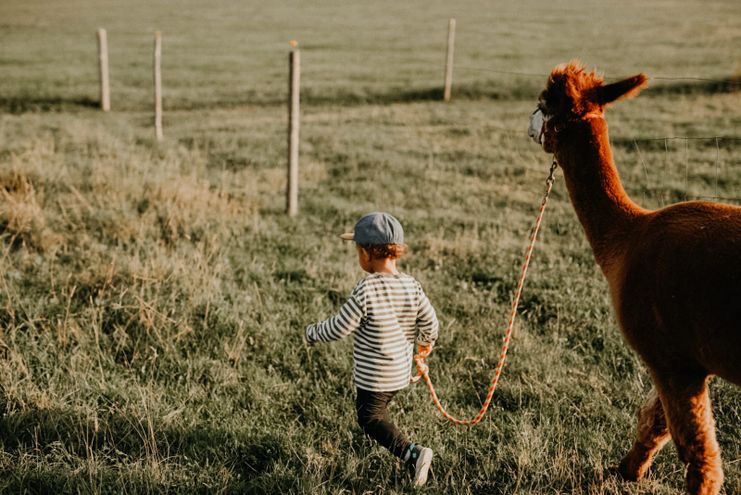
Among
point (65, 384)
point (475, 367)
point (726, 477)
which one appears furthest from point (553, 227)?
point (65, 384)

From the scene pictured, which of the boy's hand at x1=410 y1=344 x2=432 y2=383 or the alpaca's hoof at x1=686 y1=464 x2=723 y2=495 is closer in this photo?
the alpaca's hoof at x1=686 y1=464 x2=723 y2=495

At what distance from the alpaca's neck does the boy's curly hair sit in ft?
3.18

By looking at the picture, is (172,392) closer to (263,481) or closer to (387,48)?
(263,481)

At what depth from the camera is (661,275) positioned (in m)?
2.70

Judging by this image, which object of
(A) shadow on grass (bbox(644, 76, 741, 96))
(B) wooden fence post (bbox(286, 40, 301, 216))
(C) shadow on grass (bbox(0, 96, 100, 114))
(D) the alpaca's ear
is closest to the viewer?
(D) the alpaca's ear

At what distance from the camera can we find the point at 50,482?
3.26 metres

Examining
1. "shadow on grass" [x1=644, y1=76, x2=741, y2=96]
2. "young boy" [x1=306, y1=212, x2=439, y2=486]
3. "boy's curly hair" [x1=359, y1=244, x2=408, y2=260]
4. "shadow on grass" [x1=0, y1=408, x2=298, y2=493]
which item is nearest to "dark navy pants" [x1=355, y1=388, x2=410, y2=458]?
"young boy" [x1=306, y1=212, x2=439, y2=486]

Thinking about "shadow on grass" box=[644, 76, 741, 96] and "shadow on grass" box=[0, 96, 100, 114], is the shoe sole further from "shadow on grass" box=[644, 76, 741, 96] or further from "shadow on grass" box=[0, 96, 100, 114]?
"shadow on grass" box=[644, 76, 741, 96]

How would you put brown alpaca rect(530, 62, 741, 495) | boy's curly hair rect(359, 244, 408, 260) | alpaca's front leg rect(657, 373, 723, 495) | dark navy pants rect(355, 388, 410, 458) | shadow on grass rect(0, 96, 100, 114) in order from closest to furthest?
brown alpaca rect(530, 62, 741, 495)
alpaca's front leg rect(657, 373, 723, 495)
boy's curly hair rect(359, 244, 408, 260)
dark navy pants rect(355, 388, 410, 458)
shadow on grass rect(0, 96, 100, 114)

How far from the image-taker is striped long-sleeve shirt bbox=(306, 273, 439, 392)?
10.6 ft

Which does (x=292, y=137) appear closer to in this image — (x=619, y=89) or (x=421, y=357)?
(x=421, y=357)

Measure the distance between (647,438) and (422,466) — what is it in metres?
1.14

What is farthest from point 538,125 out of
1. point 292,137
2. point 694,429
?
point 292,137

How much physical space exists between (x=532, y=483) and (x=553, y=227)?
14.5 ft
